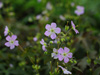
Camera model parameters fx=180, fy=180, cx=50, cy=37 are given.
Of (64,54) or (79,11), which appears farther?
(79,11)

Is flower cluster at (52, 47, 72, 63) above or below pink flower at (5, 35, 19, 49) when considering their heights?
below

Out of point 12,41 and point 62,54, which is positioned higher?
point 12,41

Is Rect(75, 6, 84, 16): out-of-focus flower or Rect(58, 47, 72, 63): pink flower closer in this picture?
Rect(58, 47, 72, 63): pink flower

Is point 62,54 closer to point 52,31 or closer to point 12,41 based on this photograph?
point 52,31

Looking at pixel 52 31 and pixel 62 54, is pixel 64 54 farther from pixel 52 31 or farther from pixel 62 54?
pixel 52 31

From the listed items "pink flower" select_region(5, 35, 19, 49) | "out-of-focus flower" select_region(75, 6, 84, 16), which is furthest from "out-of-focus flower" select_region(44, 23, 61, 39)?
"out-of-focus flower" select_region(75, 6, 84, 16)

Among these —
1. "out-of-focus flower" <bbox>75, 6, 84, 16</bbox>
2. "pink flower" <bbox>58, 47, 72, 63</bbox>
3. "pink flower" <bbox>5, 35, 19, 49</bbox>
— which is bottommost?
"pink flower" <bbox>58, 47, 72, 63</bbox>

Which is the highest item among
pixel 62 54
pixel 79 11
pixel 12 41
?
pixel 79 11

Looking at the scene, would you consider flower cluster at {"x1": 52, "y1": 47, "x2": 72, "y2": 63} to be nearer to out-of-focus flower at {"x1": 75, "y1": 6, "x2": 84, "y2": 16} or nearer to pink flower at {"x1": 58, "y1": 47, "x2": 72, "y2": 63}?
pink flower at {"x1": 58, "y1": 47, "x2": 72, "y2": 63}

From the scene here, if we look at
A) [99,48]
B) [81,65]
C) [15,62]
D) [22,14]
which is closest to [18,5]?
[22,14]

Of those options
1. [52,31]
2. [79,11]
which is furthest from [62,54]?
[79,11]

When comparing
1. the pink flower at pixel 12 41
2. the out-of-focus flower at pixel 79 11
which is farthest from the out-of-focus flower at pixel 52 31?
the out-of-focus flower at pixel 79 11

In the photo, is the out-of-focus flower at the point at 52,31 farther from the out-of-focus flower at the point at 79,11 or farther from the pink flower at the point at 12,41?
the out-of-focus flower at the point at 79,11
